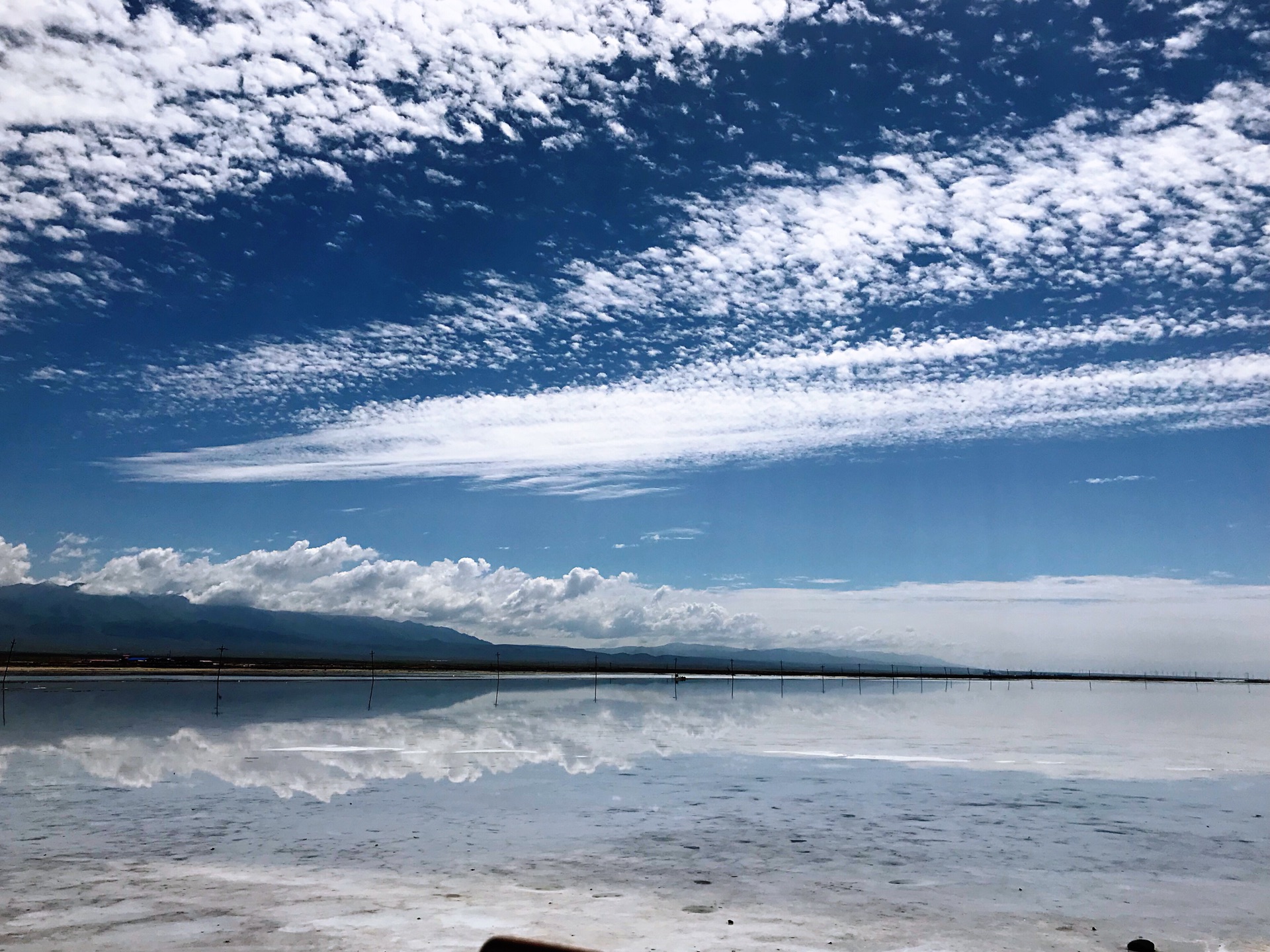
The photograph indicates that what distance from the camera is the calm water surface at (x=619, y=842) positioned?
34.8 feet

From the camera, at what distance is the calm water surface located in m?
10.6

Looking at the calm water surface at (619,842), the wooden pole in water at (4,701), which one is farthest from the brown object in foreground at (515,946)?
the wooden pole in water at (4,701)

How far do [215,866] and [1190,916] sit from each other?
1331cm

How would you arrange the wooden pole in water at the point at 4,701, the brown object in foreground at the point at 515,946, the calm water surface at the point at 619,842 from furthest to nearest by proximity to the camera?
the wooden pole in water at the point at 4,701, the calm water surface at the point at 619,842, the brown object in foreground at the point at 515,946

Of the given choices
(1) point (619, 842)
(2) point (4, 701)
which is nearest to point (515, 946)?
(1) point (619, 842)

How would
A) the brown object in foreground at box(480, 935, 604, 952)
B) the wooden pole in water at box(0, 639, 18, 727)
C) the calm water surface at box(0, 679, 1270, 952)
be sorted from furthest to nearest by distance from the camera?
the wooden pole in water at box(0, 639, 18, 727) < the calm water surface at box(0, 679, 1270, 952) < the brown object in foreground at box(480, 935, 604, 952)

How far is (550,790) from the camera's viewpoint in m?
20.8

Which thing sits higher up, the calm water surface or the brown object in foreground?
the brown object in foreground

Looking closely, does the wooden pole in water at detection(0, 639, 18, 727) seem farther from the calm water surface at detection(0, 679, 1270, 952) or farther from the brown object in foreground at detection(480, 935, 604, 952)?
the brown object in foreground at detection(480, 935, 604, 952)

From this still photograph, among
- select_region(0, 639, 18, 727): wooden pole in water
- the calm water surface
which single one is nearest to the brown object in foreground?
the calm water surface

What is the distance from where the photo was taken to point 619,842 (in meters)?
15.4

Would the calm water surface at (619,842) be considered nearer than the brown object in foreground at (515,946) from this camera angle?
No

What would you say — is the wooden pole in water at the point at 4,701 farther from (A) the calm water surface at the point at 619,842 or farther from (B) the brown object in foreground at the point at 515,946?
(B) the brown object in foreground at the point at 515,946

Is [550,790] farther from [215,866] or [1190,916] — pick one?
[1190,916]
